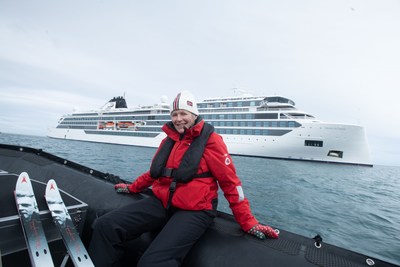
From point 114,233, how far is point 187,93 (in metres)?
1.33

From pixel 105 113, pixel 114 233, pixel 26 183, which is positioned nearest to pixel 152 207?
pixel 114 233

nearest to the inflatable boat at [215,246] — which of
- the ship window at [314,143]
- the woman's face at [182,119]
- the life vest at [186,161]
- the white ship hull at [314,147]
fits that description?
the life vest at [186,161]

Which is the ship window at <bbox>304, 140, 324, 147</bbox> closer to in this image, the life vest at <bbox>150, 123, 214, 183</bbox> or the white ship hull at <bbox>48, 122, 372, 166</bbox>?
the white ship hull at <bbox>48, 122, 372, 166</bbox>

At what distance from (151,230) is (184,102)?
1.18 meters

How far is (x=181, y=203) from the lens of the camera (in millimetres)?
1627

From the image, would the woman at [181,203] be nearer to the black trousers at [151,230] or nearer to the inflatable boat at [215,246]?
the black trousers at [151,230]

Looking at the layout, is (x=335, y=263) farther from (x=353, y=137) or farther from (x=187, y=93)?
(x=353, y=137)

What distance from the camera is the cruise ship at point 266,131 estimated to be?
86.7 ft

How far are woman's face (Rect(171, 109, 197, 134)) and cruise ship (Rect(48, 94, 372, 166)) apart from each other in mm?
27806

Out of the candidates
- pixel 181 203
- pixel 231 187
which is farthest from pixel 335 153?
pixel 181 203

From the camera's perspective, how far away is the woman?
1.47 meters

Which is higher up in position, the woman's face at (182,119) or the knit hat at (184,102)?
the knit hat at (184,102)

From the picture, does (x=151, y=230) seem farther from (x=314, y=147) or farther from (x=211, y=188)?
(x=314, y=147)

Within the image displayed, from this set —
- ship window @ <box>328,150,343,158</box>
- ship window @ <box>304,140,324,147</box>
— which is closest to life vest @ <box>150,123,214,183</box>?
ship window @ <box>304,140,324,147</box>
